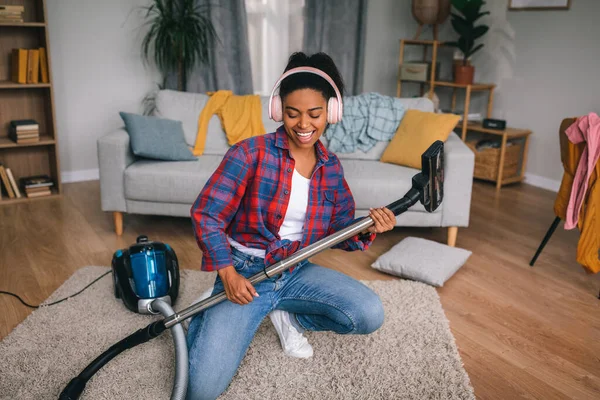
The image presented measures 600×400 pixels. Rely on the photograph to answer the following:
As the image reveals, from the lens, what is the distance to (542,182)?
407cm

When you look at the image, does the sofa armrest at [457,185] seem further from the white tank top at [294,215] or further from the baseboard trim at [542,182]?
the baseboard trim at [542,182]

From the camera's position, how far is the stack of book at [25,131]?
3357mm

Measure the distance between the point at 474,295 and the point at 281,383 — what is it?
104 cm

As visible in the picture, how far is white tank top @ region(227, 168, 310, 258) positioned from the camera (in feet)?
5.32

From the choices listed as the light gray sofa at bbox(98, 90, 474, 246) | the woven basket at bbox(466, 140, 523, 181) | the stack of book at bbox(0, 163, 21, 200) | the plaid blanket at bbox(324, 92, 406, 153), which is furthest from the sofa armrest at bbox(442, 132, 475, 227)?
the stack of book at bbox(0, 163, 21, 200)

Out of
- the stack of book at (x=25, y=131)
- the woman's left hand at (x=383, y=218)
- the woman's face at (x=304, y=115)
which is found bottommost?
the stack of book at (x=25, y=131)

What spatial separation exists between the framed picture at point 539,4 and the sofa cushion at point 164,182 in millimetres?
2838

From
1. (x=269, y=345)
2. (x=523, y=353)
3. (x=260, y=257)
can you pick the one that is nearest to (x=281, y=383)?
(x=269, y=345)

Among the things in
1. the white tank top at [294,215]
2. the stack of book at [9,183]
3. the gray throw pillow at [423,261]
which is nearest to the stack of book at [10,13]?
the stack of book at [9,183]

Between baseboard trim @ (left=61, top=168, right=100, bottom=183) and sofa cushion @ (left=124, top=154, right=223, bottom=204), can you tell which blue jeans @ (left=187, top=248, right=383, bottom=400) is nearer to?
sofa cushion @ (left=124, top=154, right=223, bottom=204)

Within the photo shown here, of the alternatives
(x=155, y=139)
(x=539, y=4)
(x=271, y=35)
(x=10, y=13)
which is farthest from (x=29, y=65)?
(x=539, y=4)

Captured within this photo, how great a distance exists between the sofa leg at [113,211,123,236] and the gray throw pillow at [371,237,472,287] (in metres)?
1.36

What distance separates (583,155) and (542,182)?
1971 mm

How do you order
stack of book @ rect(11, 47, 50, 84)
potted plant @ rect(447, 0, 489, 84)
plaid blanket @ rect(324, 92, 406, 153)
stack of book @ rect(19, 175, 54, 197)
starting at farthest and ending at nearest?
potted plant @ rect(447, 0, 489, 84) → stack of book @ rect(19, 175, 54, 197) → stack of book @ rect(11, 47, 50, 84) → plaid blanket @ rect(324, 92, 406, 153)
